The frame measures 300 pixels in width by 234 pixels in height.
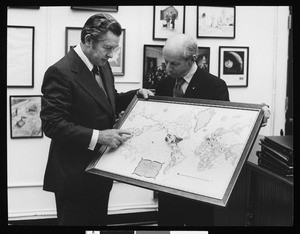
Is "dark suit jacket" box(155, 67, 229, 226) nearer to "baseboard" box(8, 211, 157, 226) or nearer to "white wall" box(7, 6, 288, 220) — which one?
"white wall" box(7, 6, 288, 220)

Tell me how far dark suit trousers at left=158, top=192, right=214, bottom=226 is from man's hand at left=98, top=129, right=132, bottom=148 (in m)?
0.38

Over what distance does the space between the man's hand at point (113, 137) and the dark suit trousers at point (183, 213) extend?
1.25 feet

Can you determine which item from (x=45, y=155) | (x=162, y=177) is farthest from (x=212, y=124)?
(x=45, y=155)

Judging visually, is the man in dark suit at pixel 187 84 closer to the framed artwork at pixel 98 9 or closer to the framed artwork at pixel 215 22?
the framed artwork at pixel 215 22

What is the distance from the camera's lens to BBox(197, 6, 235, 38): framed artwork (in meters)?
2.09

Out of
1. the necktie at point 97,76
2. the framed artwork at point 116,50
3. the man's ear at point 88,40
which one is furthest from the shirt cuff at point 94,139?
the framed artwork at point 116,50

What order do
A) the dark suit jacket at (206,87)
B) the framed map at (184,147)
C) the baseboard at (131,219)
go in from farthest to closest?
the baseboard at (131,219), the dark suit jacket at (206,87), the framed map at (184,147)

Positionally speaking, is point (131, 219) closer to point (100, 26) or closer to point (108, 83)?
point (108, 83)

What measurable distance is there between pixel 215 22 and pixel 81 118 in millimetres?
919

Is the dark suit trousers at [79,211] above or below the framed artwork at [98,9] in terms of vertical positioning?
below

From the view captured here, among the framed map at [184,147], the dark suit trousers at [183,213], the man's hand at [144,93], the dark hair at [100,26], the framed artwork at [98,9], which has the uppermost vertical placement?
the framed artwork at [98,9]

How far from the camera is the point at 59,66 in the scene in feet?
5.60

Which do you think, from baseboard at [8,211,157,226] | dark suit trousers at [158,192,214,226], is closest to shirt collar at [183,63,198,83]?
dark suit trousers at [158,192,214,226]

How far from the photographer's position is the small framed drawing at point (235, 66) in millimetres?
2096
